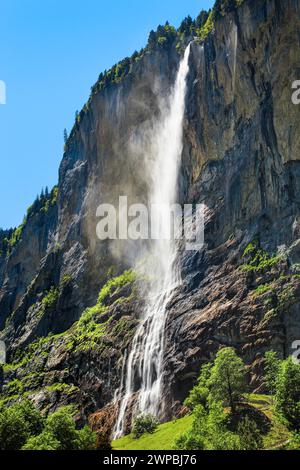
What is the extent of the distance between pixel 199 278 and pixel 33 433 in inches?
1038

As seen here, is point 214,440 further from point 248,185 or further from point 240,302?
point 248,185

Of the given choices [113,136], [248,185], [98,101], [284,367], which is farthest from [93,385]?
[98,101]

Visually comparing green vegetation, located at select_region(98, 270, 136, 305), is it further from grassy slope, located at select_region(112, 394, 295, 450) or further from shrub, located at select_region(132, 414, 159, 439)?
grassy slope, located at select_region(112, 394, 295, 450)

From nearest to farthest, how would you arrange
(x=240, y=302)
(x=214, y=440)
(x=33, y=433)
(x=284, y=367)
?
(x=214, y=440) < (x=284, y=367) < (x=33, y=433) < (x=240, y=302)

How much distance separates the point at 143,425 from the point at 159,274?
2751 cm

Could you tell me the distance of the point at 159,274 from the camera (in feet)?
276

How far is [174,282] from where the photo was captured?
78.2 metres

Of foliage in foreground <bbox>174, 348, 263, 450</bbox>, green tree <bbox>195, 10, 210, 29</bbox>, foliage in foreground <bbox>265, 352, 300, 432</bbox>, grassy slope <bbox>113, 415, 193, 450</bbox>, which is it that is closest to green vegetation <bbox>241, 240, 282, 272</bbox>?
foliage in foreground <bbox>174, 348, 263, 450</bbox>

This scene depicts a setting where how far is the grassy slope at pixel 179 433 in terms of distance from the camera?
45625 mm

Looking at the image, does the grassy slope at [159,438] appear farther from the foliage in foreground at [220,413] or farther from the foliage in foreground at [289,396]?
the foliage in foreground at [289,396]

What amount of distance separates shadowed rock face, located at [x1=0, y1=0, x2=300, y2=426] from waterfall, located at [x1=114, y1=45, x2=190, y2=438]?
6.24ft

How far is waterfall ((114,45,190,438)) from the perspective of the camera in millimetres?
68188

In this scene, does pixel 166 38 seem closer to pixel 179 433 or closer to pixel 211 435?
pixel 179 433

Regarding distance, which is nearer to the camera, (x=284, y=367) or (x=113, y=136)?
(x=284, y=367)
